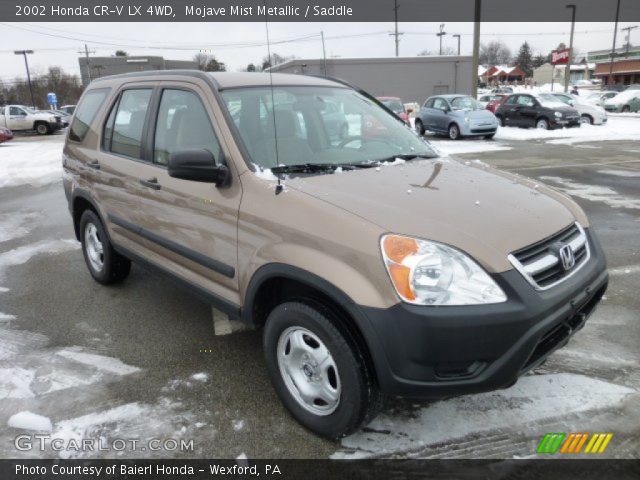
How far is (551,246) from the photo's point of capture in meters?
2.46

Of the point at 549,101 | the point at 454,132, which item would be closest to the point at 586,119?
the point at 549,101

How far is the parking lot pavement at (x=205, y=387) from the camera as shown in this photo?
2.65 m

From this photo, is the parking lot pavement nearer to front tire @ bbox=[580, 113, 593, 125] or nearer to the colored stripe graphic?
the colored stripe graphic

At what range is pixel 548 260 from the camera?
239cm

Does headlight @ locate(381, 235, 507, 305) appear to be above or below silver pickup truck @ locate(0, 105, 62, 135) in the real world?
above

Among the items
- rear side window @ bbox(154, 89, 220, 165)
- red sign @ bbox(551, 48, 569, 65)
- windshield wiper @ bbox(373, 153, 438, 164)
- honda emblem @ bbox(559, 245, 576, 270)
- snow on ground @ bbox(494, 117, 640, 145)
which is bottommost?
snow on ground @ bbox(494, 117, 640, 145)

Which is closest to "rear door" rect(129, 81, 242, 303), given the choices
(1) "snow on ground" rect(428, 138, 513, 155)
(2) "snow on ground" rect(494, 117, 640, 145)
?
(1) "snow on ground" rect(428, 138, 513, 155)

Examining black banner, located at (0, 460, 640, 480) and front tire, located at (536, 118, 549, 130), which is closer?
black banner, located at (0, 460, 640, 480)

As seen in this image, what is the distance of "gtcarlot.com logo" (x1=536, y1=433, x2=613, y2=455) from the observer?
254cm

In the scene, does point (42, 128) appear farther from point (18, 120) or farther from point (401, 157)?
point (401, 157)

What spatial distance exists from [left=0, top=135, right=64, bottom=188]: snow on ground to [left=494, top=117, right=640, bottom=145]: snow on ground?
586 inches

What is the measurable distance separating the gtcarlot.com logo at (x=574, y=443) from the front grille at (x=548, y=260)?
2.82ft

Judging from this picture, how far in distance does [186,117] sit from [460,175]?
70.9 inches

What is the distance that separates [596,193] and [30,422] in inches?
334
